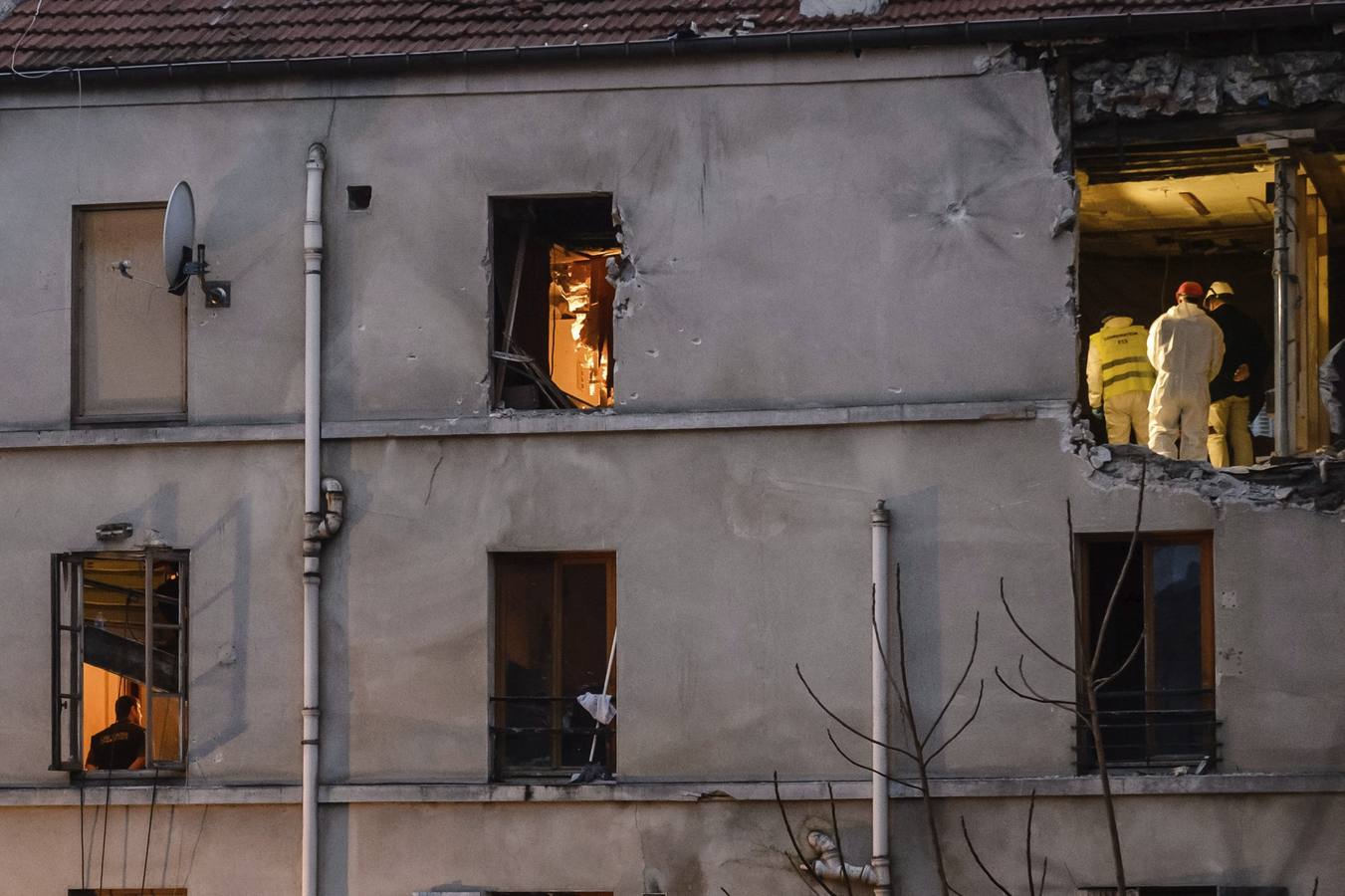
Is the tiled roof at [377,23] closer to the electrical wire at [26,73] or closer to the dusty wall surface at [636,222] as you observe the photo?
the electrical wire at [26,73]

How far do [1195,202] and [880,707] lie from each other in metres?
6.74

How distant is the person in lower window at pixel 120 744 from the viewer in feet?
54.7

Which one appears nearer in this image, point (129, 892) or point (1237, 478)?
point (1237, 478)

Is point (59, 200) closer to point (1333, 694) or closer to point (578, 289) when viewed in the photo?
point (578, 289)

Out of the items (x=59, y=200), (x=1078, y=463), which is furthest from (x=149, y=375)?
(x=1078, y=463)

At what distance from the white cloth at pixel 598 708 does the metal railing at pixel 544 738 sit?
0.13 m

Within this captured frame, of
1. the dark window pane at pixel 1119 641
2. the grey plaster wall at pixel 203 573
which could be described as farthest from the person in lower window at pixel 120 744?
the dark window pane at pixel 1119 641

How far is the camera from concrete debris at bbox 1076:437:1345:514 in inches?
602

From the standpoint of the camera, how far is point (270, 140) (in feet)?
→ 55.5

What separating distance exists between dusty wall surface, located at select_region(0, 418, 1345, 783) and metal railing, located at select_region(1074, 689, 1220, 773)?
0.66ft

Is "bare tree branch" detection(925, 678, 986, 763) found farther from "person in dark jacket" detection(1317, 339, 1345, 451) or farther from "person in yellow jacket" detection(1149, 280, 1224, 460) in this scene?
"person in dark jacket" detection(1317, 339, 1345, 451)

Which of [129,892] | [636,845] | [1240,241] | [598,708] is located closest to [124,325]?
[129,892]

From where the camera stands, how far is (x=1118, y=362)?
58.2 feet

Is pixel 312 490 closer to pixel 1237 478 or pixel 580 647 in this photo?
pixel 580 647
